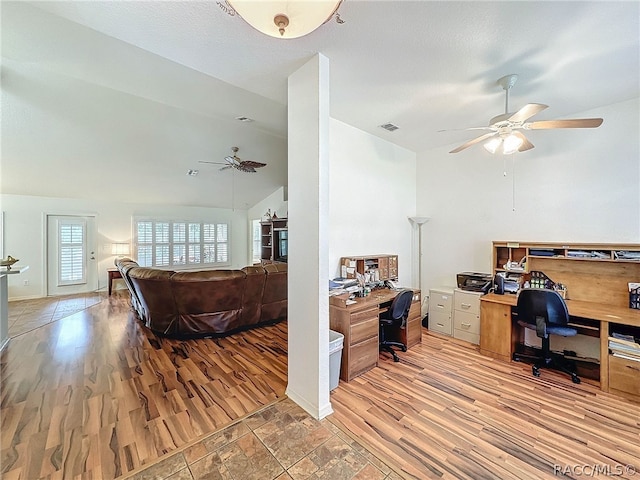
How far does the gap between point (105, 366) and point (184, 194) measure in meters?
5.17

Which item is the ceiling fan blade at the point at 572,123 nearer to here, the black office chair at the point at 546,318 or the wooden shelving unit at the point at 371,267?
the black office chair at the point at 546,318

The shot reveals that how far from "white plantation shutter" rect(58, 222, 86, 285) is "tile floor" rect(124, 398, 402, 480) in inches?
261

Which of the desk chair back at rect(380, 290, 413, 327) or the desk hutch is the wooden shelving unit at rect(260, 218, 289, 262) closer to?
the desk chair back at rect(380, 290, 413, 327)

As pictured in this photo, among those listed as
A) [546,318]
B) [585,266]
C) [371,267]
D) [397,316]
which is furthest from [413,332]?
[585,266]

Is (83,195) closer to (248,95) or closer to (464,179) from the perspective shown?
(248,95)

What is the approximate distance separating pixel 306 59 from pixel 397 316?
270cm

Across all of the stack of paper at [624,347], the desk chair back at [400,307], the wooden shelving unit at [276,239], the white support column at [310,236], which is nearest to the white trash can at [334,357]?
the white support column at [310,236]

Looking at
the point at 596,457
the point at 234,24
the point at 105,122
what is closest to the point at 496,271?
the point at 596,457

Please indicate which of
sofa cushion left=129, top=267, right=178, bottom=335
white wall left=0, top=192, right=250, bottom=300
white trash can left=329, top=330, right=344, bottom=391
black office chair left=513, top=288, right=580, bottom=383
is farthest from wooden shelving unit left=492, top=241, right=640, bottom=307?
white wall left=0, top=192, right=250, bottom=300

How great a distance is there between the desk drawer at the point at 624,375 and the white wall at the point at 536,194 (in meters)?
1.28

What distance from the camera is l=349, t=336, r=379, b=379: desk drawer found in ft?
8.57

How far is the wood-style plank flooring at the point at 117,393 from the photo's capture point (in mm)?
1686

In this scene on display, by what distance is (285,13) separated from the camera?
3.50ft

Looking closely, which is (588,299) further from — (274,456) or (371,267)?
(274,456)
